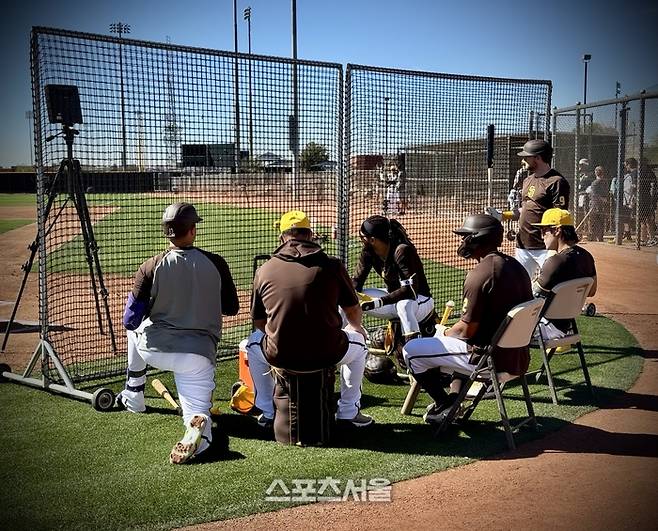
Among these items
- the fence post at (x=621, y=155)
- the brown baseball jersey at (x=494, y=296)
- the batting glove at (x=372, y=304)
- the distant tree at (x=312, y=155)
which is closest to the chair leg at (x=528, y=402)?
the brown baseball jersey at (x=494, y=296)

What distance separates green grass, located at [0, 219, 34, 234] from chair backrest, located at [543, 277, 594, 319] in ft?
68.9

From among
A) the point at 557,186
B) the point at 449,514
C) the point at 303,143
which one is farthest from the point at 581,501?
the point at 303,143

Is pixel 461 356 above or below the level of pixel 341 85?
below

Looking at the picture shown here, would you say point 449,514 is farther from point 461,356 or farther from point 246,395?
point 246,395

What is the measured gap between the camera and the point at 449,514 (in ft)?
13.9

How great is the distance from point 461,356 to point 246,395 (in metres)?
1.86

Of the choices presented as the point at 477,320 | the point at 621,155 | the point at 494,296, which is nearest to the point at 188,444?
the point at 477,320

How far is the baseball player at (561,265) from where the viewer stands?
251 inches

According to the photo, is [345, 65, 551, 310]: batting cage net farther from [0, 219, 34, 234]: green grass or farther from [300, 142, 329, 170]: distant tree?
[0, 219, 34, 234]: green grass

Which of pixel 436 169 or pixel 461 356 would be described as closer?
pixel 461 356

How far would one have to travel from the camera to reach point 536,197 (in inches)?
314

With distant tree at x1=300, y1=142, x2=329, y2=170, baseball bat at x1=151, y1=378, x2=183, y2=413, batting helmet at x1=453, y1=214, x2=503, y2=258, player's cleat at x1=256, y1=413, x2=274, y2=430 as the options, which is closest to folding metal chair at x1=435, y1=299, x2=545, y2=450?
batting helmet at x1=453, y1=214, x2=503, y2=258

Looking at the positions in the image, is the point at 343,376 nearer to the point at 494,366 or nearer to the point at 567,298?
the point at 494,366

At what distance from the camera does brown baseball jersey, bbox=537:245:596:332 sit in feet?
20.9
